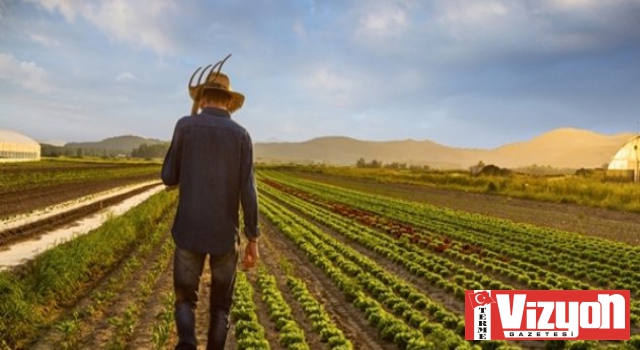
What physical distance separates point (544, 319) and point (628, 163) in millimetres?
48859

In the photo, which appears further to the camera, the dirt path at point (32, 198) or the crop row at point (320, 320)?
the dirt path at point (32, 198)

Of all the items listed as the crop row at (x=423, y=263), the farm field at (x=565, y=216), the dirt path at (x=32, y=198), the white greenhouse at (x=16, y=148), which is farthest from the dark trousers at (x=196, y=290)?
the white greenhouse at (x=16, y=148)

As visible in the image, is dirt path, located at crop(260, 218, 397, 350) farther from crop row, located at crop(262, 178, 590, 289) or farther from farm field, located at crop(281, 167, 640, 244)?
farm field, located at crop(281, 167, 640, 244)

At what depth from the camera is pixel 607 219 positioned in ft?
83.9

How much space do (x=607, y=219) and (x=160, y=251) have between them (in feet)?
69.3

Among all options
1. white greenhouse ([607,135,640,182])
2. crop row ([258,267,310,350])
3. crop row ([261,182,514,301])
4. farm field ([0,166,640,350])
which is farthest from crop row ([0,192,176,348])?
white greenhouse ([607,135,640,182])

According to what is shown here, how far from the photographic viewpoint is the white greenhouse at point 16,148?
7581 centimetres

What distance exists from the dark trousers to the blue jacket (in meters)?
0.12

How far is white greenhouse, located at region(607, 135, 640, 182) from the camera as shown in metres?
48.4

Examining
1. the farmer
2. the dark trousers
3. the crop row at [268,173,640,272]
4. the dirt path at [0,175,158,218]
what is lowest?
the crop row at [268,173,640,272]

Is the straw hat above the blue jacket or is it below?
above

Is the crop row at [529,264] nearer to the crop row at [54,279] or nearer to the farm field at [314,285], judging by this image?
the farm field at [314,285]

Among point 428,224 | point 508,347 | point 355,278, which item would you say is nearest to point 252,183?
point 508,347

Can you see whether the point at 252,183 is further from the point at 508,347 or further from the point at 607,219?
the point at 607,219
